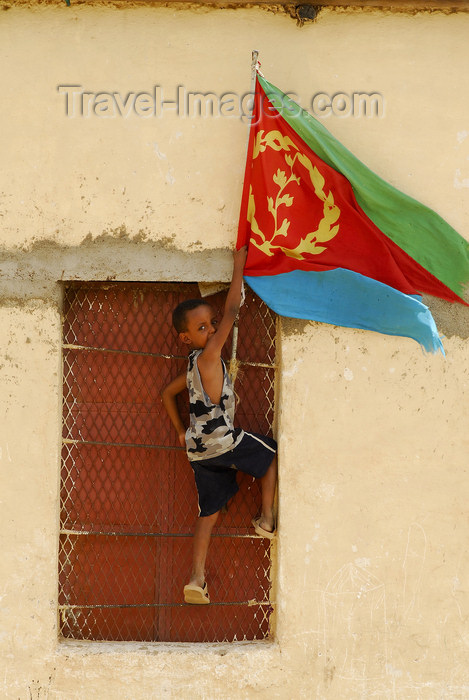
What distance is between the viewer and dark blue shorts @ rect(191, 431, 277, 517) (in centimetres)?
367

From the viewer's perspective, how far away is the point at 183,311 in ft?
11.9

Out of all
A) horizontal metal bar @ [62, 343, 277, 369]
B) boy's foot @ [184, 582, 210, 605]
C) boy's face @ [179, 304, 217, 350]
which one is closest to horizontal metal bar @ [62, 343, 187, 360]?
horizontal metal bar @ [62, 343, 277, 369]

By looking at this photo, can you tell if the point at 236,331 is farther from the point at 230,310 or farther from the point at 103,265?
the point at 103,265

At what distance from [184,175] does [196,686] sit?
7.82 feet

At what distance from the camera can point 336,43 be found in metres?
3.90

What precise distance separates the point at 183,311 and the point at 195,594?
127cm

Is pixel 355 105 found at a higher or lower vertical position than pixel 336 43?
lower

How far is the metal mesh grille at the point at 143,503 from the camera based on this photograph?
385cm

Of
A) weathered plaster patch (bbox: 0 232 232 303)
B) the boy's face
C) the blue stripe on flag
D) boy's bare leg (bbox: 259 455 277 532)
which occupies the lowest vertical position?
boy's bare leg (bbox: 259 455 277 532)

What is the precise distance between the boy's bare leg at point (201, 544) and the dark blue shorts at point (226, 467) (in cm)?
4

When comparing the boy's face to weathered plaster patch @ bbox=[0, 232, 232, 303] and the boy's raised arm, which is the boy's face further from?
weathered plaster patch @ bbox=[0, 232, 232, 303]

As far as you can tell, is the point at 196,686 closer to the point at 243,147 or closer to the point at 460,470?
the point at 460,470

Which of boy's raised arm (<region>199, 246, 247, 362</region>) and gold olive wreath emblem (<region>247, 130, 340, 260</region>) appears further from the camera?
gold olive wreath emblem (<region>247, 130, 340, 260</region>)

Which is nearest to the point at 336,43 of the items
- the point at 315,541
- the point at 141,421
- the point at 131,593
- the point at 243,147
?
the point at 243,147
